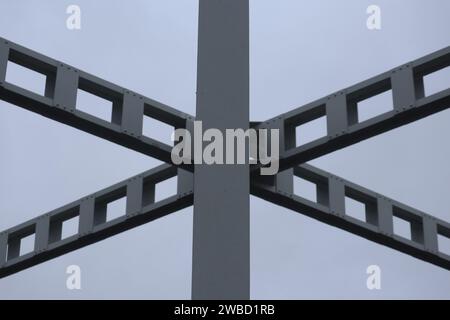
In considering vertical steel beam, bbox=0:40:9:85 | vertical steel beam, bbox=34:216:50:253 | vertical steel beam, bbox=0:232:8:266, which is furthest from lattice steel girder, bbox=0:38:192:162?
vertical steel beam, bbox=0:232:8:266

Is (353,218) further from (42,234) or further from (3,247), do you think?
(3,247)

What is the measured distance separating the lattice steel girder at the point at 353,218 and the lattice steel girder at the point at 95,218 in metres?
1.11

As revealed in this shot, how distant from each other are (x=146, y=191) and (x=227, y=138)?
2018 mm

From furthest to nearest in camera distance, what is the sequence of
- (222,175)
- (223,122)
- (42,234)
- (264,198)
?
(42,234) → (264,198) → (223,122) → (222,175)

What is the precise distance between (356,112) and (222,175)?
178cm

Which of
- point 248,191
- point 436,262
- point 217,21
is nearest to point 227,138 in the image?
point 248,191

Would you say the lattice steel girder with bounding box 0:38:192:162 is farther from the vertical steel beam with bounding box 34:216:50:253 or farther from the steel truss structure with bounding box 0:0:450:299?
the vertical steel beam with bounding box 34:216:50:253

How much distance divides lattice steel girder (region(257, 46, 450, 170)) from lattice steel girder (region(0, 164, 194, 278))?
125 centimetres

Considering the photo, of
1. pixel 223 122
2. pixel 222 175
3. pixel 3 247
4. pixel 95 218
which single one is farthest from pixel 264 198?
pixel 3 247

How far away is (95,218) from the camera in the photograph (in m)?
14.5

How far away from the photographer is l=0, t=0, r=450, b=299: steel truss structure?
12.0 metres

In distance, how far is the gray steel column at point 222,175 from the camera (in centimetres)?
1188

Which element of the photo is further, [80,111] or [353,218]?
[353,218]

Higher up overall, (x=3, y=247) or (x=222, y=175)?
(x=3, y=247)
